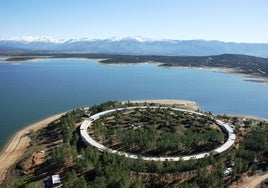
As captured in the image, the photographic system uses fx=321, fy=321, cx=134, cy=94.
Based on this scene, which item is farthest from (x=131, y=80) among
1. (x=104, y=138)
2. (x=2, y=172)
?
(x=2, y=172)

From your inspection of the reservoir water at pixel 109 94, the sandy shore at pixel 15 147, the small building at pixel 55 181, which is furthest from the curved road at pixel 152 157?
the reservoir water at pixel 109 94

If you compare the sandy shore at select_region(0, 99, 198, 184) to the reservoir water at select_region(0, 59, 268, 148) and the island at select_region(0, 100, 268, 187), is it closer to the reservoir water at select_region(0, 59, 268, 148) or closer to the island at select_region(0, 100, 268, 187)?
the island at select_region(0, 100, 268, 187)

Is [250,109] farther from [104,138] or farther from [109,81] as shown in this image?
[109,81]

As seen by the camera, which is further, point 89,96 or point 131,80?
point 131,80

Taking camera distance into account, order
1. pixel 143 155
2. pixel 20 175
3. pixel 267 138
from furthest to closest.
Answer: pixel 267 138 < pixel 143 155 < pixel 20 175

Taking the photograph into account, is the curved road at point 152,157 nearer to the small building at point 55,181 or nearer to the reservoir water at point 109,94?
the small building at point 55,181

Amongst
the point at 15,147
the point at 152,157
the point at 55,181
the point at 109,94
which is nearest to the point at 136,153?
the point at 152,157

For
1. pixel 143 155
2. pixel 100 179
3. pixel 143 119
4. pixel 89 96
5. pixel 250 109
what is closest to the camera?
pixel 100 179
